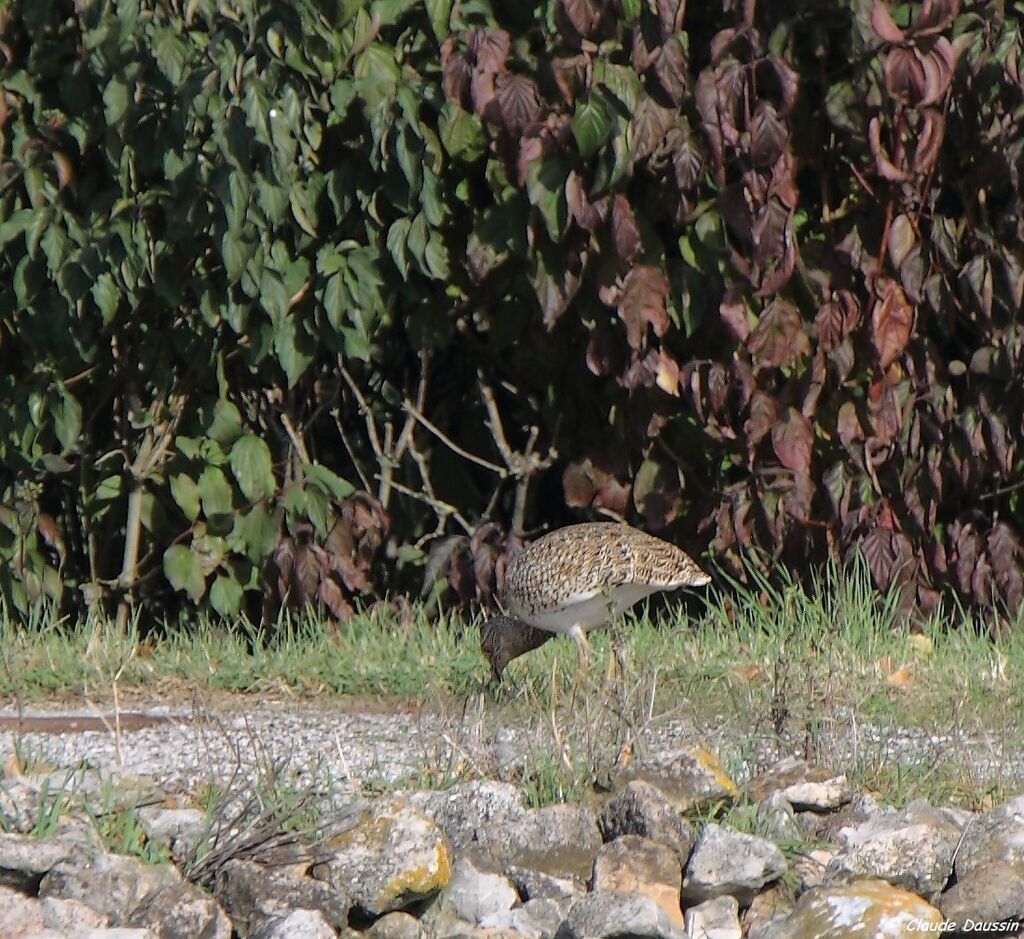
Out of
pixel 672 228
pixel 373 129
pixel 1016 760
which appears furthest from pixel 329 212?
pixel 1016 760

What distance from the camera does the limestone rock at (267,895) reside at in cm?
385

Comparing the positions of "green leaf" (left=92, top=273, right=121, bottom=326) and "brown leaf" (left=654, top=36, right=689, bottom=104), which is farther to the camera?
"green leaf" (left=92, top=273, right=121, bottom=326)

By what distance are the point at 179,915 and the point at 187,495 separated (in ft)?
10.5

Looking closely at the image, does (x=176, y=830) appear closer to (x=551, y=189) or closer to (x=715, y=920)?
(x=715, y=920)

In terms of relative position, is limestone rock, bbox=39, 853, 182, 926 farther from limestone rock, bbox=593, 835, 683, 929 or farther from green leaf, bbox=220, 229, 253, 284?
green leaf, bbox=220, 229, 253, 284

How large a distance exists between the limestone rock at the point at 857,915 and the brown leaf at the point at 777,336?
245 centimetres

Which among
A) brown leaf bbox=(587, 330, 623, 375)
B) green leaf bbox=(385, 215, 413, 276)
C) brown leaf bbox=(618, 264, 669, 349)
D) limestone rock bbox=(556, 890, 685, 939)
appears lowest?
limestone rock bbox=(556, 890, 685, 939)

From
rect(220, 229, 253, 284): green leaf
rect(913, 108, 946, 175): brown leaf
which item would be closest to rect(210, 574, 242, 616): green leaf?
rect(220, 229, 253, 284): green leaf

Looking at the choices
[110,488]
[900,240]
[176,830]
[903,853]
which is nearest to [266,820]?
[176,830]

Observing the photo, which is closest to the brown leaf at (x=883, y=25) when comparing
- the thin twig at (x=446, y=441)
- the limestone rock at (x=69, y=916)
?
the thin twig at (x=446, y=441)

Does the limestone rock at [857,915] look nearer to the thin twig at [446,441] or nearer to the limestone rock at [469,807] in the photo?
the limestone rock at [469,807]

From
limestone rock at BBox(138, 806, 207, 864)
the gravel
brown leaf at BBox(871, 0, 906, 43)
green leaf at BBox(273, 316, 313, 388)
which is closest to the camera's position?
limestone rock at BBox(138, 806, 207, 864)

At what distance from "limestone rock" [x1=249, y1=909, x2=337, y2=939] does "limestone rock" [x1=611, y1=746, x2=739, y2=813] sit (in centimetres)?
90

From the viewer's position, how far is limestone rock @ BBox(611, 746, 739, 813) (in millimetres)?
4273
